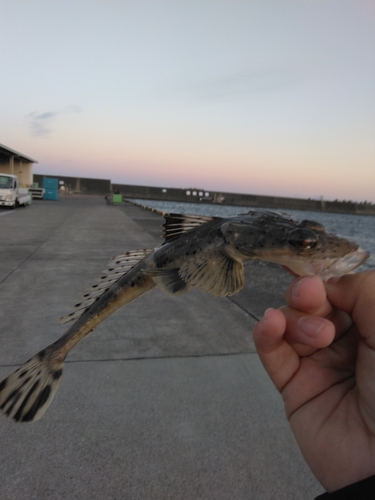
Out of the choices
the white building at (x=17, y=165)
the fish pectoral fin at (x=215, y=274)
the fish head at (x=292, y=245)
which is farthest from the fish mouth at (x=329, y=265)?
the white building at (x=17, y=165)

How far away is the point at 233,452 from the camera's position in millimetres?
2715

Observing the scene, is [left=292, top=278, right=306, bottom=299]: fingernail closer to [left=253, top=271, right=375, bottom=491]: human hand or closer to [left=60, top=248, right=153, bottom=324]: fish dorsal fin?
[left=253, top=271, right=375, bottom=491]: human hand

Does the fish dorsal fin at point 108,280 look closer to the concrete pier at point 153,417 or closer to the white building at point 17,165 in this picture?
the concrete pier at point 153,417

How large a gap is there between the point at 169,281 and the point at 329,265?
589 mm

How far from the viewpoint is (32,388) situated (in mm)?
1439

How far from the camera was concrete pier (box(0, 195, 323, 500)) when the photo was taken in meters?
2.40

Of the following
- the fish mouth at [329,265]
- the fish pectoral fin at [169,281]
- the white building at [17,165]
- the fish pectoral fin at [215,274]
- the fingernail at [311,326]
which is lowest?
the fingernail at [311,326]

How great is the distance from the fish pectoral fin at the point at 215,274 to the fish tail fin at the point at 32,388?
0.69 meters

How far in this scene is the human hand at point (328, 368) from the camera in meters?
1.45

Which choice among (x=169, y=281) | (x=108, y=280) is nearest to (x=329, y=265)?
(x=169, y=281)

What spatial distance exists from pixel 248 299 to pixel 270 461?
361 centimetres

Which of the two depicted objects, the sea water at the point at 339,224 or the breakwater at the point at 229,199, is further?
the breakwater at the point at 229,199

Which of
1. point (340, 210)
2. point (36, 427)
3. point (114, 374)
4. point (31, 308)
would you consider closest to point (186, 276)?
point (36, 427)

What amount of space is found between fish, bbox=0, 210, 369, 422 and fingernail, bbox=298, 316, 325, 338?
19cm
